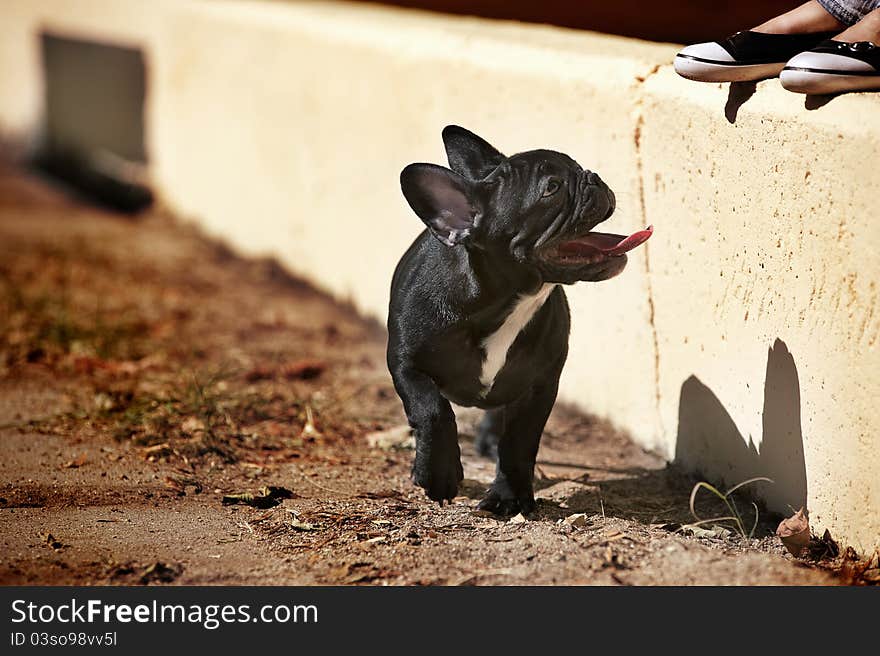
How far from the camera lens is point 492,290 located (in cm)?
398

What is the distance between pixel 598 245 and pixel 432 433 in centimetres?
78

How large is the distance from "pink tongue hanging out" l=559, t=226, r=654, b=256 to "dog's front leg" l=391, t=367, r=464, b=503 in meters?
0.62

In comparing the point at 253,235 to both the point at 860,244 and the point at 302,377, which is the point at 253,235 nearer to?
the point at 302,377

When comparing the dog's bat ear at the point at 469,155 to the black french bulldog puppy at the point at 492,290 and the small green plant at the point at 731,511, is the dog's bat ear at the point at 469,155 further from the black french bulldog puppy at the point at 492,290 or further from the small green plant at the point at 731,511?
the small green plant at the point at 731,511

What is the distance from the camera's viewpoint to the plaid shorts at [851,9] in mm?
4039

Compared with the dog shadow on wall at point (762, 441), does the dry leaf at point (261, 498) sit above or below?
below

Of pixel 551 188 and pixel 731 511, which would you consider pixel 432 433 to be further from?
pixel 731 511

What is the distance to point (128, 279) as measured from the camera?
7500mm

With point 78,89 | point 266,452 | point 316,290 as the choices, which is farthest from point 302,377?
point 78,89

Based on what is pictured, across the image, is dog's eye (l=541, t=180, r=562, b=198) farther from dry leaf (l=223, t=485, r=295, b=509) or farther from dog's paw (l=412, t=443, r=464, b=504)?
dry leaf (l=223, t=485, r=295, b=509)

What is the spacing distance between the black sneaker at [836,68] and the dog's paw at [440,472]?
1.52 metres

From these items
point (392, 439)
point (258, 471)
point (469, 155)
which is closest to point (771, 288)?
point (469, 155)

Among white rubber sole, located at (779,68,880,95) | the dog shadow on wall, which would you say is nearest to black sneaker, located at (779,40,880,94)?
white rubber sole, located at (779,68,880,95)

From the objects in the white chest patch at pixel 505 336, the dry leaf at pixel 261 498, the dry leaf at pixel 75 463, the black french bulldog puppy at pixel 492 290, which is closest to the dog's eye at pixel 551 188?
the black french bulldog puppy at pixel 492 290
